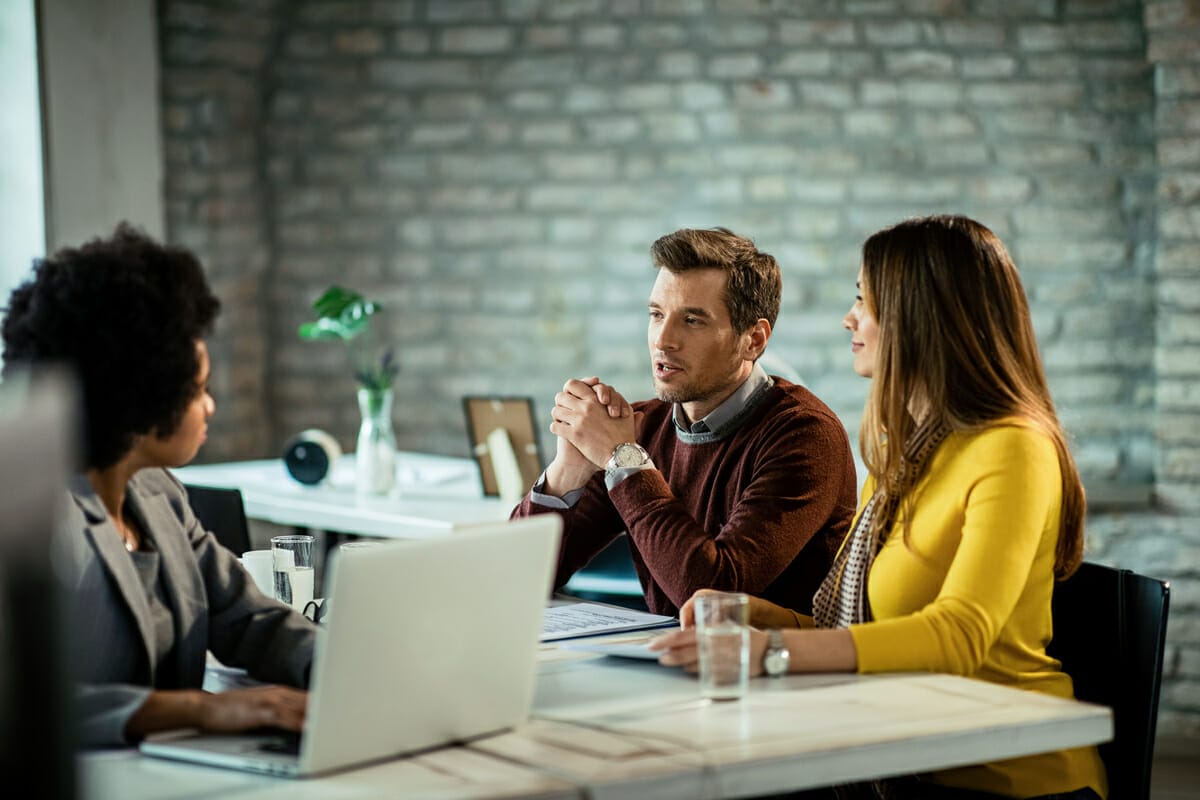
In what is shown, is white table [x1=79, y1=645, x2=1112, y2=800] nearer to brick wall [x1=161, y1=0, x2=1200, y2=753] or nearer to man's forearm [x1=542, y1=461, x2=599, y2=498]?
man's forearm [x1=542, y1=461, x2=599, y2=498]

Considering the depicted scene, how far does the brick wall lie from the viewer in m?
4.23

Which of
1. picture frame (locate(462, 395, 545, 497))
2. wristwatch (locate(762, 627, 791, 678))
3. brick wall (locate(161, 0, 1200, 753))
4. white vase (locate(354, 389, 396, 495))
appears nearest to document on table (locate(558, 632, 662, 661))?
wristwatch (locate(762, 627, 791, 678))

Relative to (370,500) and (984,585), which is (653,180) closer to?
(370,500)

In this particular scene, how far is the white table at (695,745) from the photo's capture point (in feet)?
4.17

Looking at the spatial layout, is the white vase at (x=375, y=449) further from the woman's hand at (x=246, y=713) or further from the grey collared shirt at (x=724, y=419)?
the woman's hand at (x=246, y=713)

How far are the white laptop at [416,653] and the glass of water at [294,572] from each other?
0.64 m

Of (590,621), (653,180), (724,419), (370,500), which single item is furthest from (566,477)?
(653,180)

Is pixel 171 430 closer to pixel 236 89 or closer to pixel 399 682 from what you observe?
pixel 399 682

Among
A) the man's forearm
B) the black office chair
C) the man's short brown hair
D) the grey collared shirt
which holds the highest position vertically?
the man's short brown hair

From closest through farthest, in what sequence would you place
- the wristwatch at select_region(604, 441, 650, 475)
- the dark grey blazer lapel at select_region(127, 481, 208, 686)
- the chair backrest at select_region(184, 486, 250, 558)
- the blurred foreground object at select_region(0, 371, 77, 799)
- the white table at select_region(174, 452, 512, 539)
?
the blurred foreground object at select_region(0, 371, 77, 799) → the dark grey blazer lapel at select_region(127, 481, 208, 686) → the wristwatch at select_region(604, 441, 650, 475) → the chair backrest at select_region(184, 486, 250, 558) → the white table at select_region(174, 452, 512, 539)

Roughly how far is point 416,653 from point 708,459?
1.15 metres

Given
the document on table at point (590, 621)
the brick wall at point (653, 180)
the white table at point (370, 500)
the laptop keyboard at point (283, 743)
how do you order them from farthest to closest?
the brick wall at point (653, 180), the white table at point (370, 500), the document on table at point (590, 621), the laptop keyboard at point (283, 743)

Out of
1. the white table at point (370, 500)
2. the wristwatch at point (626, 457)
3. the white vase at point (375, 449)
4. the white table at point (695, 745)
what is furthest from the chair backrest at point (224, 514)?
the white table at point (695, 745)

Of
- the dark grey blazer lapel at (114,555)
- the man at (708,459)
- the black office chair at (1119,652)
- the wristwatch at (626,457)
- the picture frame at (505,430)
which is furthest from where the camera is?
the picture frame at (505,430)
